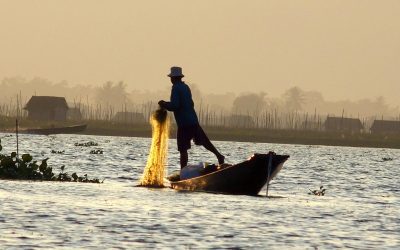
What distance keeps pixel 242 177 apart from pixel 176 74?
3.18 meters

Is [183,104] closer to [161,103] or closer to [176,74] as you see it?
[161,103]

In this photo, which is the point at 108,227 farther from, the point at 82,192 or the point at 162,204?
the point at 82,192

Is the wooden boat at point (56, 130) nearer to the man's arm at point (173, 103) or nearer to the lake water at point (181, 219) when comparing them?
the lake water at point (181, 219)

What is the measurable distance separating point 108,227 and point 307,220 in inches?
187

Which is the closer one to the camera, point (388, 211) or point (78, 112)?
point (388, 211)

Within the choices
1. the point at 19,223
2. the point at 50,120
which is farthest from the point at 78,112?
the point at 19,223

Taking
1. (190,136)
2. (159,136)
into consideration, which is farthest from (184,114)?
(159,136)

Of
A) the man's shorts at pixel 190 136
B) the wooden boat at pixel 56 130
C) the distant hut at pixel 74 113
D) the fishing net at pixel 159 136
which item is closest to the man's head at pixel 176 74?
the fishing net at pixel 159 136

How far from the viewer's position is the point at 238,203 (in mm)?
24312

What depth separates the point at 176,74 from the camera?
27094 millimetres

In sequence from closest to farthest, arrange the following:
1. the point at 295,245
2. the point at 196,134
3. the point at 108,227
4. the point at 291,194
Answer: the point at 295,245 → the point at 108,227 → the point at 196,134 → the point at 291,194

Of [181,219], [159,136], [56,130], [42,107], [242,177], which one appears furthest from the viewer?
[42,107]

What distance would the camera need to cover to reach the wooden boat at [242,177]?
2539cm

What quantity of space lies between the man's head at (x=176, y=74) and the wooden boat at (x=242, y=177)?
253 cm
